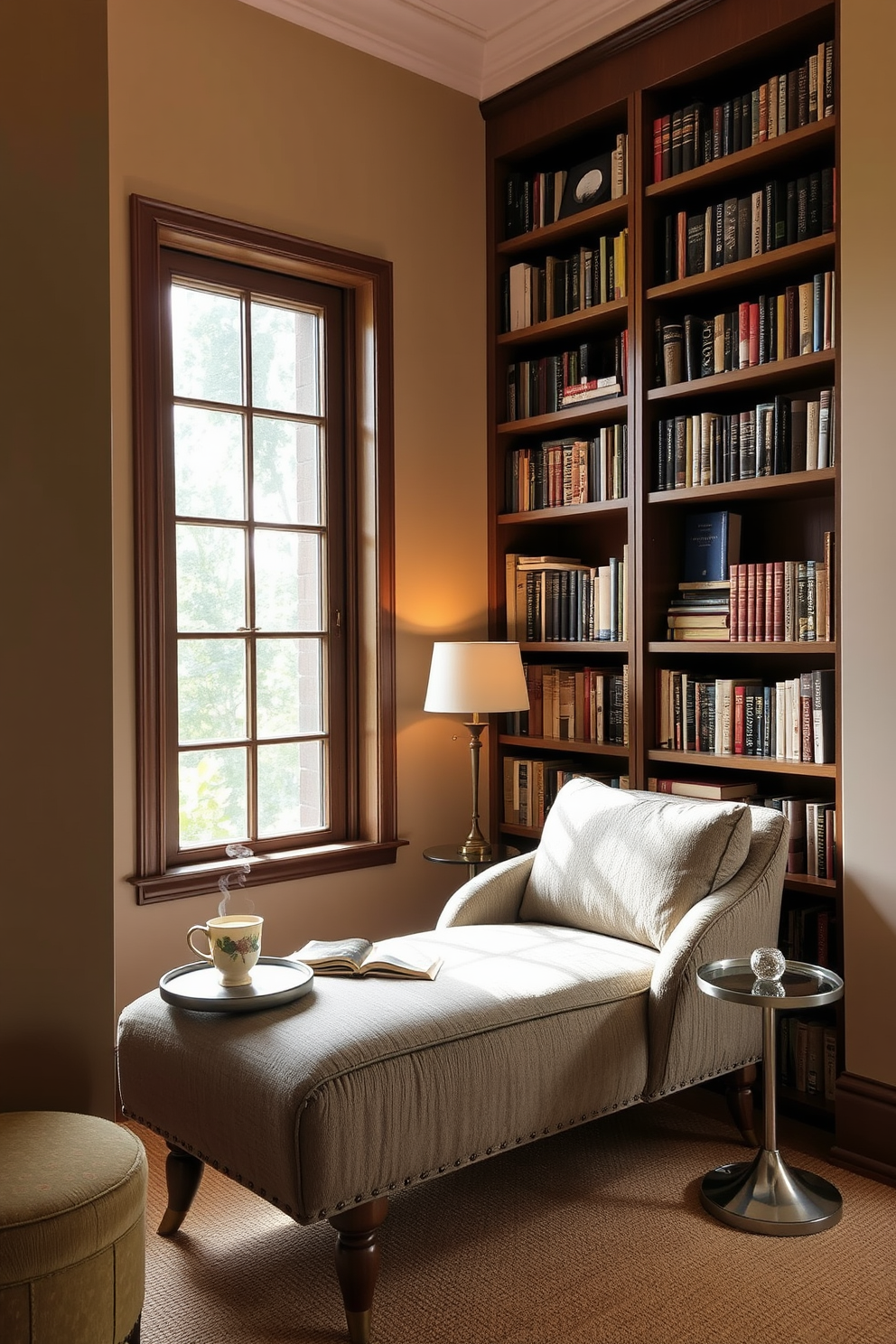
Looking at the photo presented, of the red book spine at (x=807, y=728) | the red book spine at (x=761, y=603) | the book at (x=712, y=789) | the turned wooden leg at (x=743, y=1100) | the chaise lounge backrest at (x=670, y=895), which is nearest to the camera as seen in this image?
the chaise lounge backrest at (x=670, y=895)

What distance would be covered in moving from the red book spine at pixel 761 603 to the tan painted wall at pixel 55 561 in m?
1.87

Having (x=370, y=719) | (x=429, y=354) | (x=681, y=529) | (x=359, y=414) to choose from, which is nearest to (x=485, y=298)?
(x=429, y=354)

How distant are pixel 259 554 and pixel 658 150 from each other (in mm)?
1669

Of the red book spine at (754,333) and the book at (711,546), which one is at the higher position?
the red book spine at (754,333)

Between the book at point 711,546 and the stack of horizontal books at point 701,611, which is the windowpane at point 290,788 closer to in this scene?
the stack of horizontal books at point 701,611

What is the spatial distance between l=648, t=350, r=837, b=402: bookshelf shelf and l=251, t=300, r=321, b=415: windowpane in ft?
3.45

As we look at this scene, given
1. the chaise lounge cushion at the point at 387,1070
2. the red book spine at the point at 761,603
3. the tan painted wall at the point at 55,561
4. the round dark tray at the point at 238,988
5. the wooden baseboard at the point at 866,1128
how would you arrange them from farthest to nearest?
the red book spine at the point at 761,603, the wooden baseboard at the point at 866,1128, the round dark tray at the point at 238,988, the chaise lounge cushion at the point at 387,1070, the tan painted wall at the point at 55,561

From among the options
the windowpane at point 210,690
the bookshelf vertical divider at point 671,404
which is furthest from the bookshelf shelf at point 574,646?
the windowpane at point 210,690

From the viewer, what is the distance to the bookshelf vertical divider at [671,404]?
9.75ft

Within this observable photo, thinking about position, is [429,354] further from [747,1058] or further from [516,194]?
[747,1058]

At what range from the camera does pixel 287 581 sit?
3.47 metres

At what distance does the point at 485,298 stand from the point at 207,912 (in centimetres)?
223

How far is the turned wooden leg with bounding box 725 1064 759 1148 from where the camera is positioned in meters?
2.83

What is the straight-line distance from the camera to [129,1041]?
2.38m
